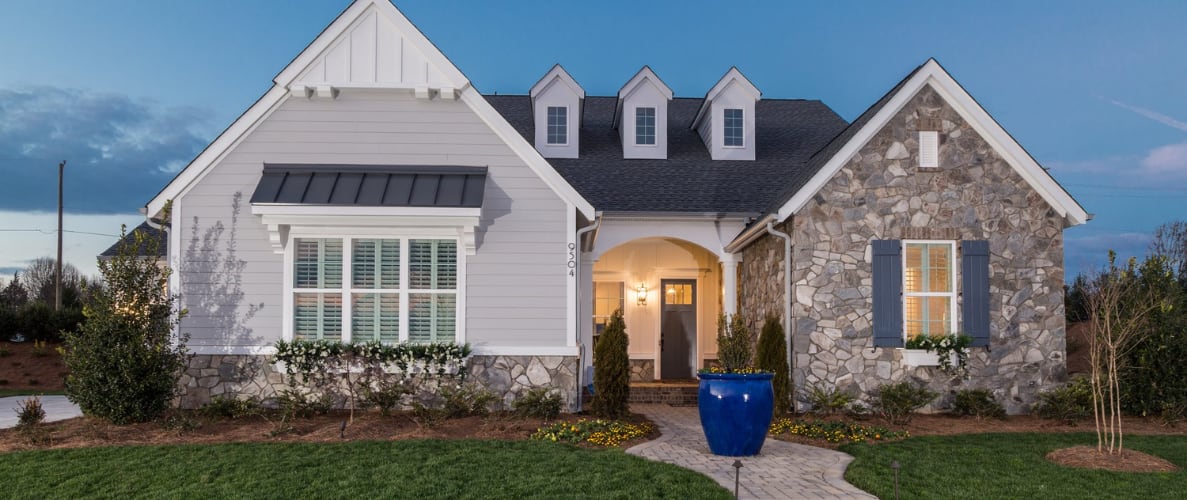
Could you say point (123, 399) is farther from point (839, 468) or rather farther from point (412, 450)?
point (839, 468)

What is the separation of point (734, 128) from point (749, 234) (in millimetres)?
4226

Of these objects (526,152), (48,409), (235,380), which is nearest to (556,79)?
(526,152)

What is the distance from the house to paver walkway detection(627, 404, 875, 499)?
7.44 ft

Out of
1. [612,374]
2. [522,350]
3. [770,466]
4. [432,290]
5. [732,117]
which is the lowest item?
[770,466]

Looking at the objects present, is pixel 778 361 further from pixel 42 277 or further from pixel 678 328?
pixel 42 277

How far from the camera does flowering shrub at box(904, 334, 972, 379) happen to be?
36.4 feet

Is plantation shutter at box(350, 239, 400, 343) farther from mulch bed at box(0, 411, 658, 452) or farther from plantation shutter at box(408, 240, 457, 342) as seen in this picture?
mulch bed at box(0, 411, 658, 452)

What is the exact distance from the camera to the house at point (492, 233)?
10875 millimetres

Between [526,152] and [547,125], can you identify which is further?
[547,125]

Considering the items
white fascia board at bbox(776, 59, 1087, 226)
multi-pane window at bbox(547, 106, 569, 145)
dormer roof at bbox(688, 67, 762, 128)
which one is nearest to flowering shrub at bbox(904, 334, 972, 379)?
white fascia board at bbox(776, 59, 1087, 226)

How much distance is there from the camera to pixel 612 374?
34.2ft

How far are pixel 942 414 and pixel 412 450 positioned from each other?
275 inches

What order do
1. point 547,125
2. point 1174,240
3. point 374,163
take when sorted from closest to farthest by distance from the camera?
point 374,163, point 547,125, point 1174,240

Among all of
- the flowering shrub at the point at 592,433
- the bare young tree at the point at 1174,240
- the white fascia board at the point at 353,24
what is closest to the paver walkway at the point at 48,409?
the white fascia board at the point at 353,24
